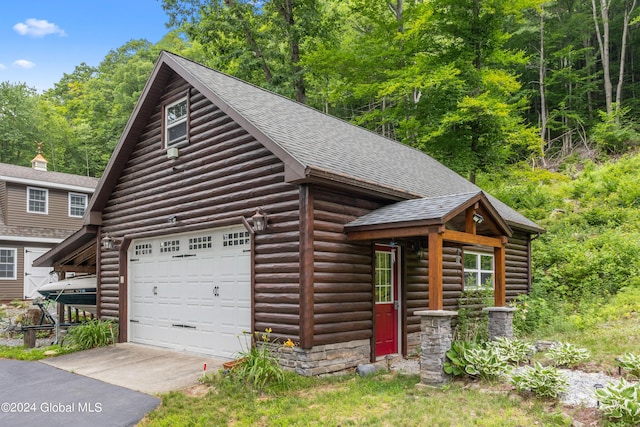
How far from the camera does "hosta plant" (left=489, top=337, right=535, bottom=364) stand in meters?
7.72

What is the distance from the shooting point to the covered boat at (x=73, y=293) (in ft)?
43.6

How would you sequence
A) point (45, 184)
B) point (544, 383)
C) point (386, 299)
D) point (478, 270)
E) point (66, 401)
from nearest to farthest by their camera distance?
point (544, 383)
point (66, 401)
point (386, 299)
point (478, 270)
point (45, 184)

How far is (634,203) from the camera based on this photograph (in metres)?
18.2

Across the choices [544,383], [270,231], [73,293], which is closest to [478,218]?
[544,383]

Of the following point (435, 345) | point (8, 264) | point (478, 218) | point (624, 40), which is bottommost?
point (435, 345)

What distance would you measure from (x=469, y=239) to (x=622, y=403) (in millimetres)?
3378

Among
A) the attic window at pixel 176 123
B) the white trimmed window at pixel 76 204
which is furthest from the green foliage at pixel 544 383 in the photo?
the white trimmed window at pixel 76 204

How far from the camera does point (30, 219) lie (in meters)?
21.6

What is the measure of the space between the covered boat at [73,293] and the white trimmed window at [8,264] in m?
8.21

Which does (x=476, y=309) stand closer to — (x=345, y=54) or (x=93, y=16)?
(x=345, y=54)

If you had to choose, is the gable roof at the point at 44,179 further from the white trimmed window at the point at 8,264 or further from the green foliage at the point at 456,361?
the green foliage at the point at 456,361

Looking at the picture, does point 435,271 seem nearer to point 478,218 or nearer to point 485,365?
point 485,365

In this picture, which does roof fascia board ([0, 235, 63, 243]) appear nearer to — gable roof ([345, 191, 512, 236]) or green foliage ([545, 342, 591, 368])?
gable roof ([345, 191, 512, 236])

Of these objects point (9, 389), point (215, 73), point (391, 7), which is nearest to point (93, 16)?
point (391, 7)
